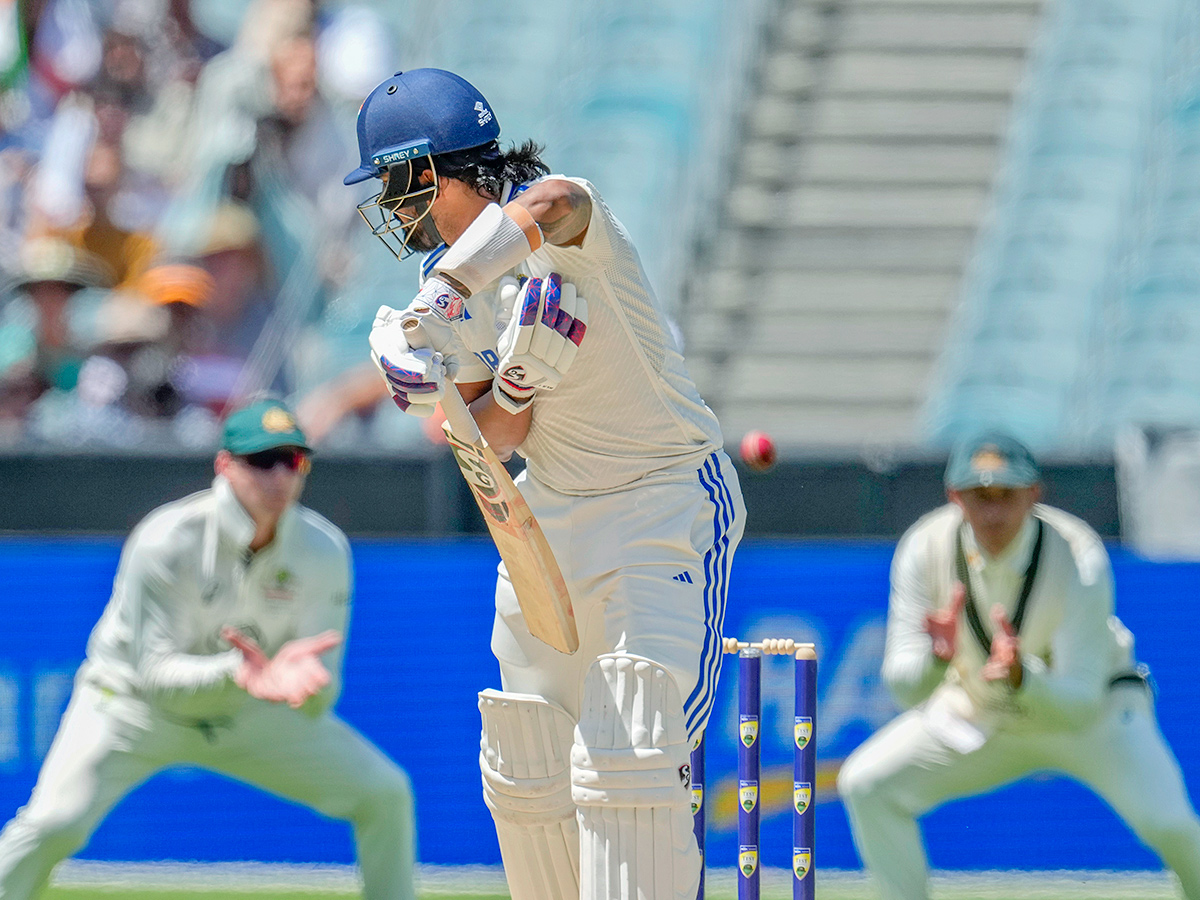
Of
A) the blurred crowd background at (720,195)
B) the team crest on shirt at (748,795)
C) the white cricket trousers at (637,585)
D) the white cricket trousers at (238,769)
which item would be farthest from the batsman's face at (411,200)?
the blurred crowd background at (720,195)

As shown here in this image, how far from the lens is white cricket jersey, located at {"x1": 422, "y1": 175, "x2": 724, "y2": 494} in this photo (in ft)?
10.5

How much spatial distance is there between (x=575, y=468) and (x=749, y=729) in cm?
81

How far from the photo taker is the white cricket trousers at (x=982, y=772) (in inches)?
194

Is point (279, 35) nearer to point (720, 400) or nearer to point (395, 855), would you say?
point (720, 400)

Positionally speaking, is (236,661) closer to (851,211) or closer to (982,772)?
(982,772)

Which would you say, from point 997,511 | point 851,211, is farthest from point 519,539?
point 851,211

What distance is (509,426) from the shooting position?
333 centimetres

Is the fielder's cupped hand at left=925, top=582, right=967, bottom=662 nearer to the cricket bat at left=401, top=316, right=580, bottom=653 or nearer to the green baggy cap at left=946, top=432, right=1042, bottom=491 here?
the green baggy cap at left=946, top=432, right=1042, bottom=491

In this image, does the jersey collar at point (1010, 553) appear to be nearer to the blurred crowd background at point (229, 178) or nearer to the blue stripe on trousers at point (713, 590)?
the blue stripe on trousers at point (713, 590)

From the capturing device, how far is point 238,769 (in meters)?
5.19

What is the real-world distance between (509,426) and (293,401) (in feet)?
18.1

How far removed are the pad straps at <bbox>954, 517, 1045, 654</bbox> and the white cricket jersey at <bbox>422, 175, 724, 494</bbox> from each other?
1900 millimetres

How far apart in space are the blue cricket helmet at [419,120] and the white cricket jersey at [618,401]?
0.46ft

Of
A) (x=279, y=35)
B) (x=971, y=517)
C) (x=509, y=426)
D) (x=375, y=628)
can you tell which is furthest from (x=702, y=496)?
(x=279, y=35)
